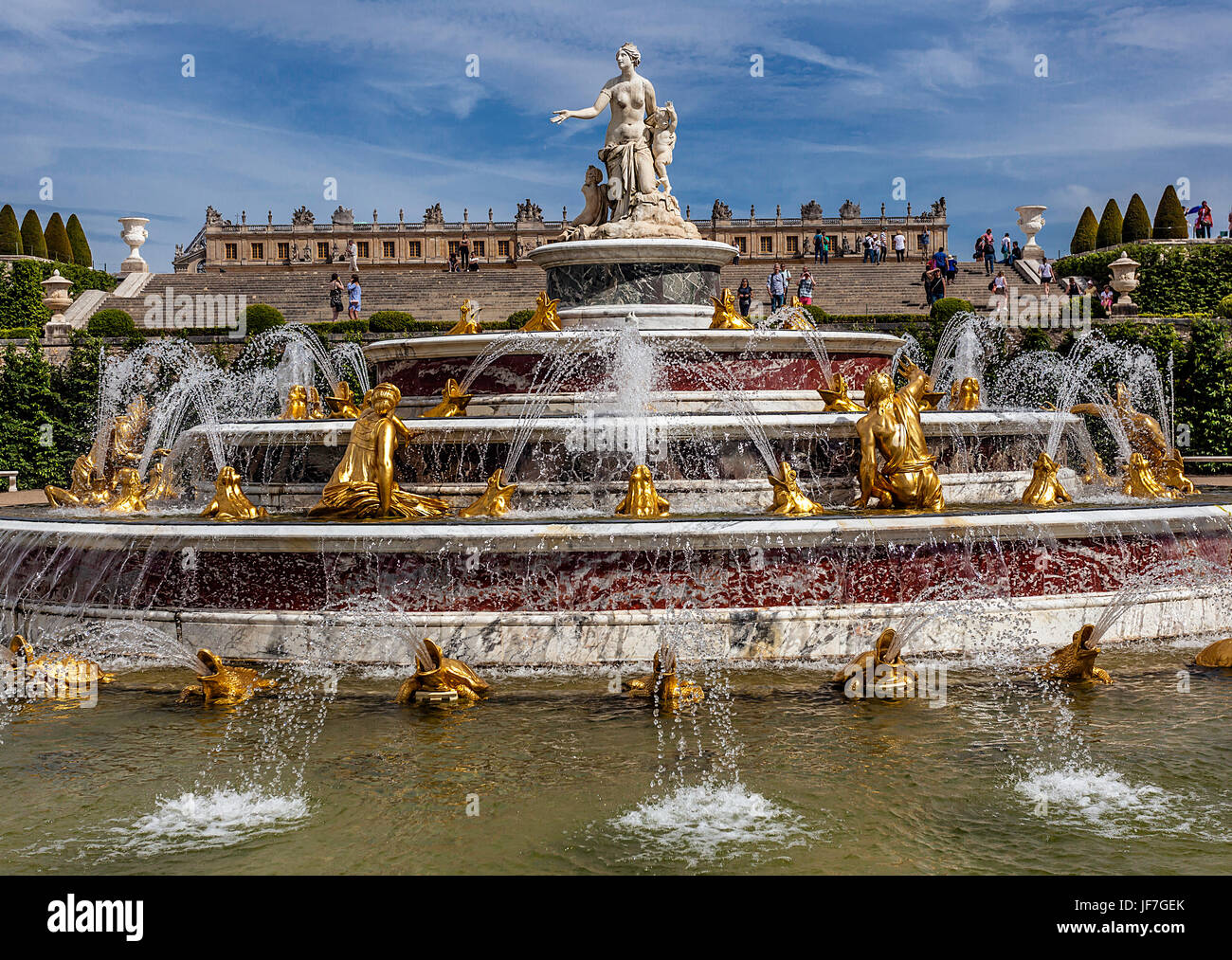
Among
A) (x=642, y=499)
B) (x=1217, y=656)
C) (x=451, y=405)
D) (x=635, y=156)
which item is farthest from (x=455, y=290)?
(x=1217, y=656)

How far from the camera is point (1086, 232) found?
52.8 m

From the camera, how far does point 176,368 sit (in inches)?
1252

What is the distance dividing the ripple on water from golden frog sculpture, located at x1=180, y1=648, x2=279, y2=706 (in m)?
3.40

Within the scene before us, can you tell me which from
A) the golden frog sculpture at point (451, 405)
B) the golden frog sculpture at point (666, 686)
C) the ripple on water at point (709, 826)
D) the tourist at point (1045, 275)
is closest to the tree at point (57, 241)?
the tourist at point (1045, 275)

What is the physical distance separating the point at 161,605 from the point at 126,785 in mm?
3281

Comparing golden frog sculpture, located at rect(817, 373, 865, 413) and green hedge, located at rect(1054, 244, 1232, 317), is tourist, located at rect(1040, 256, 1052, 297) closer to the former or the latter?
green hedge, located at rect(1054, 244, 1232, 317)

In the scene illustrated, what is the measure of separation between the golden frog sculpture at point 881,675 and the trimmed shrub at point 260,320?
3256 centimetres

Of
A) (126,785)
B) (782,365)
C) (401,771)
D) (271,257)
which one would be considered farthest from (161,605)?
(271,257)

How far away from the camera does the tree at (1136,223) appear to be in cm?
4966

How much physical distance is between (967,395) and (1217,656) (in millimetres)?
6803

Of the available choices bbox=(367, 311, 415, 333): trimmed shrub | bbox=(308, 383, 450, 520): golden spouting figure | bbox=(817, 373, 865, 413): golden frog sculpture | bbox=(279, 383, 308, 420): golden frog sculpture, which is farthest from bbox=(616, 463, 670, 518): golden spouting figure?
bbox=(367, 311, 415, 333): trimmed shrub

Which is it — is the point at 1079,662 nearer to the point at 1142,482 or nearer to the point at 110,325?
the point at 1142,482

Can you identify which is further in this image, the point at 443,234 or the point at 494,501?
the point at 443,234

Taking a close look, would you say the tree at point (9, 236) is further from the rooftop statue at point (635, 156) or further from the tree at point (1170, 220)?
the tree at point (1170, 220)
